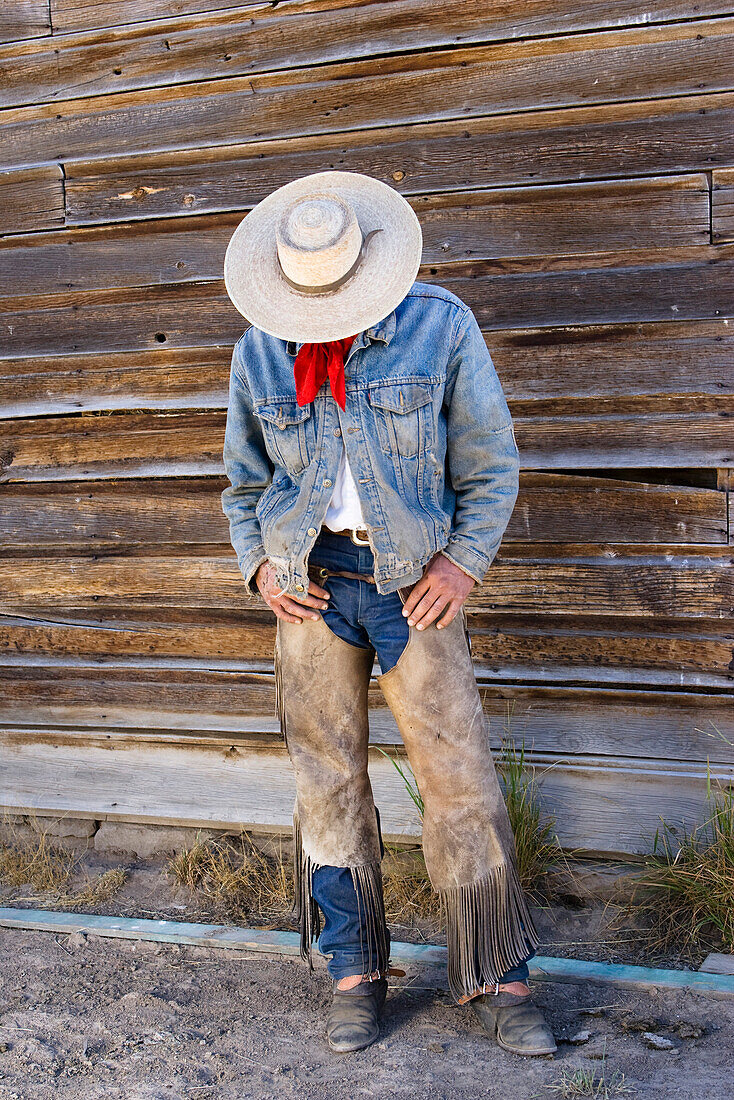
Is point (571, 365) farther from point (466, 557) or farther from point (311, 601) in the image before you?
point (311, 601)

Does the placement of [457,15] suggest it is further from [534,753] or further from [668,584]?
[534,753]

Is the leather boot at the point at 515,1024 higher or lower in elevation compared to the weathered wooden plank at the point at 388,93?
lower

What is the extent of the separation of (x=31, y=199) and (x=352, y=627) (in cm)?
243

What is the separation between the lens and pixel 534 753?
3.30 meters

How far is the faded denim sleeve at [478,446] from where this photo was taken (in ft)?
7.32

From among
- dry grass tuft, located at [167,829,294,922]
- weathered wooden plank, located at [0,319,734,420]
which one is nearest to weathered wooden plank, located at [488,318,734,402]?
weathered wooden plank, located at [0,319,734,420]

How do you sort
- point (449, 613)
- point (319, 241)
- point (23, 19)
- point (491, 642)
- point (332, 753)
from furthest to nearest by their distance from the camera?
point (23, 19), point (491, 642), point (332, 753), point (449, 613), point (319, 241)

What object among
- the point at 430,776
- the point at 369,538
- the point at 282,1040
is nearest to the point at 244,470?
the point at 369,538

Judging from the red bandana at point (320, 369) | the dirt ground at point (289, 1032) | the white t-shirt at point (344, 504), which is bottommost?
the dirt ground at point (289, 1032)

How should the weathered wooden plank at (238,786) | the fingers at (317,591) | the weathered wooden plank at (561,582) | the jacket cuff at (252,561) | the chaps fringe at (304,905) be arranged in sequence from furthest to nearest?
the weathered wooden plank at (238,786), the weathered wooden plank at (561,582), the chaps fringe at (304,905), the jacket cuff at (252,561), the fingers at (317,591)

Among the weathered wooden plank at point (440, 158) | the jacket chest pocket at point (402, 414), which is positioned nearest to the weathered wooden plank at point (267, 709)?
the jacket chest pocket at point (402, 414)

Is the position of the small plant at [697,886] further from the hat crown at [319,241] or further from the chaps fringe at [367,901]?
the hat crown at [319,241]

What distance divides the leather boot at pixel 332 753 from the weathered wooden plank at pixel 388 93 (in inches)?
77.0

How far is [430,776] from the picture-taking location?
7.57 ft
